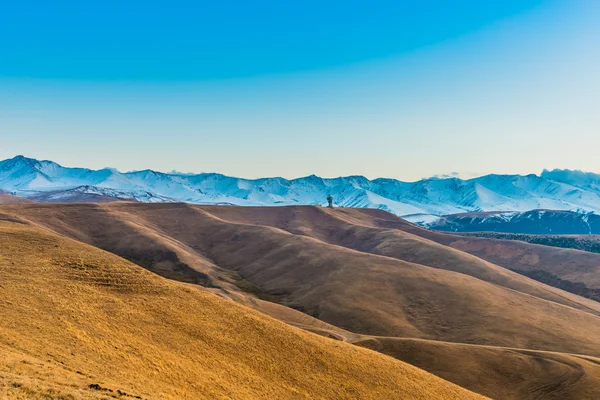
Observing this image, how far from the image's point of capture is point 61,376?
26.0 metres

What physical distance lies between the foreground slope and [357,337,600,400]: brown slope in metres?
11.1

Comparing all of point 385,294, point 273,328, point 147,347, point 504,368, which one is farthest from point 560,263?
point 147,347

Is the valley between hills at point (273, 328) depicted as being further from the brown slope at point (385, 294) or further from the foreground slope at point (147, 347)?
the brown slope at point (385, 294)

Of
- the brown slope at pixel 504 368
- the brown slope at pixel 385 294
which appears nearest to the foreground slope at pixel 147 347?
the brown slope at pixel 504 368

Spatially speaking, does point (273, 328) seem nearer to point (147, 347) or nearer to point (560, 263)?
point (147, 347)

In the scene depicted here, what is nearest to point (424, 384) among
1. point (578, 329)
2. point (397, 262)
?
point (578, 329)

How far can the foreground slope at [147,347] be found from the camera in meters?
28.9

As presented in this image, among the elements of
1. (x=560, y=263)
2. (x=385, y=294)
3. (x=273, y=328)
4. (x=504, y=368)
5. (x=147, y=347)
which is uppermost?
(x=147, y=347)

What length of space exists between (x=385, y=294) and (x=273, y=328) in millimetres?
56305

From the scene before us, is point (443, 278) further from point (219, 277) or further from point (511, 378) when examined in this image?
point (219, 277)

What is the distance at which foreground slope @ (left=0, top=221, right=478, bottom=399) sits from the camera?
2890 cm

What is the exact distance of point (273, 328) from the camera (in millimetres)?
49875

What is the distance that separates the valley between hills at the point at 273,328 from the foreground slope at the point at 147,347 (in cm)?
17

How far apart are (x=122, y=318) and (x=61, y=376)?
17.1 metres
